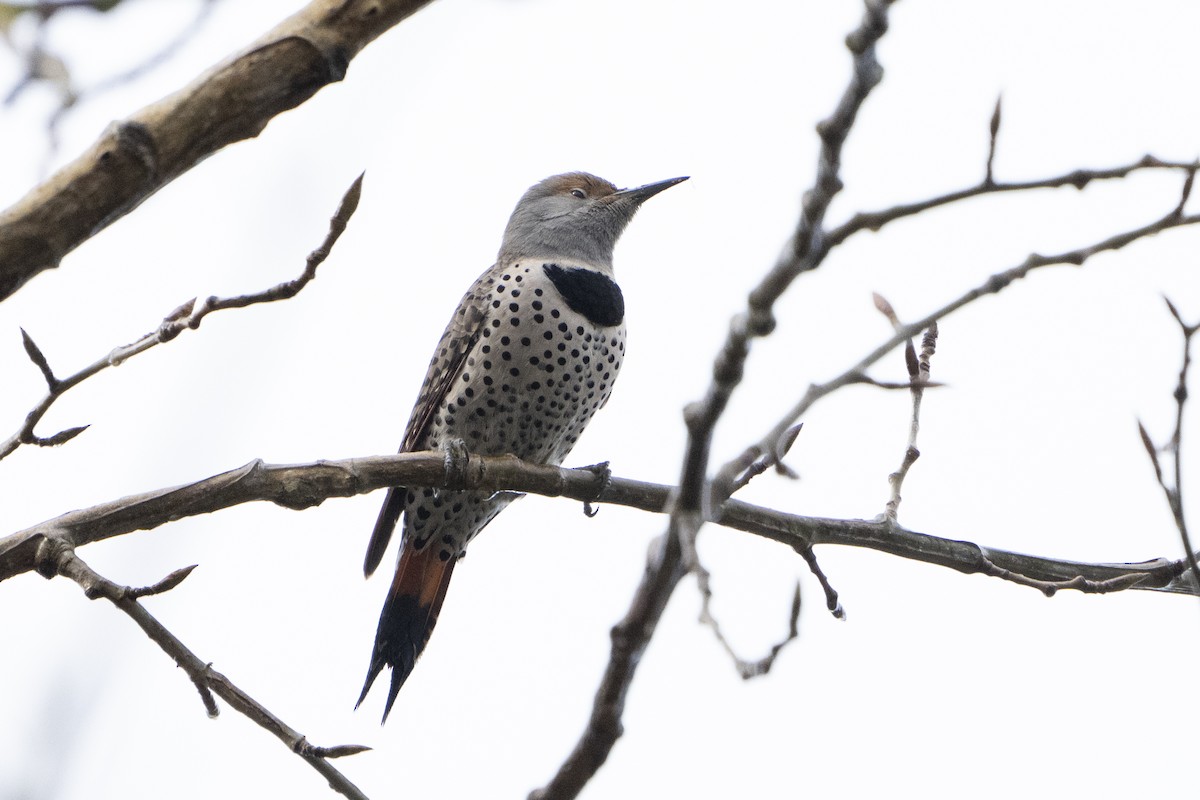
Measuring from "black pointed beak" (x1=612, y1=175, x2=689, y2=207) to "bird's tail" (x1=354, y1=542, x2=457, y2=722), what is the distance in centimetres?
208

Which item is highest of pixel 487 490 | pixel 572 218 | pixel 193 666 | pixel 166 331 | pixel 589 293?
pixel 572 218

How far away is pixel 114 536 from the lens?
2.72m

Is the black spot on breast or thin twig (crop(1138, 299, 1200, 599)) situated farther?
the black spot on breast

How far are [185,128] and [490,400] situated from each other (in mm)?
3144

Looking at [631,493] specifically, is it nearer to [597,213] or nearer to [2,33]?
[2,33]

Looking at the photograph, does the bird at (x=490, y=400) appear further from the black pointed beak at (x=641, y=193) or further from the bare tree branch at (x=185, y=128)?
the bare tree branch at (x=185, y=128)

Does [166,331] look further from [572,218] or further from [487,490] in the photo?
[572,218]

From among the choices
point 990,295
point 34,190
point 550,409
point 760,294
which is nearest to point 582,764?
point 760,294

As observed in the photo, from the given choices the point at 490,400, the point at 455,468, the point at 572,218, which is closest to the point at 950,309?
the point at 455,468

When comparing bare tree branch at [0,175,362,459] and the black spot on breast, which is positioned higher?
the black spot on breast

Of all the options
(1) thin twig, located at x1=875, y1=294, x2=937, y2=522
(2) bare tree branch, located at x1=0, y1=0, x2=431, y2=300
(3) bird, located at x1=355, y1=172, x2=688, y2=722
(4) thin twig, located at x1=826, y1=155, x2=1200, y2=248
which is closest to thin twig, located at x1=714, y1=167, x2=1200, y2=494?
(4) thin twig, located at x1=826, y1=155, x2=1200, y2=248

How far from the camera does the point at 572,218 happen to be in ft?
19.8

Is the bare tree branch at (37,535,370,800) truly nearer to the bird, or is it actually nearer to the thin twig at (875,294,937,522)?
the thin twig at (875,294,937,522)

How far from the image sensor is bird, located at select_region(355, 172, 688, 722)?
4930 mm
